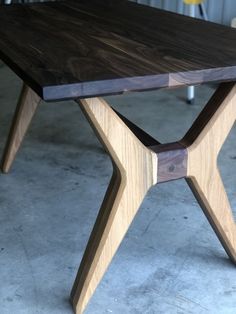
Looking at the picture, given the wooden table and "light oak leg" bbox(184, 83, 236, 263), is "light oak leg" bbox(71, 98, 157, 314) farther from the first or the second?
"light oak leg" bbox(184, 83, 236, 263)

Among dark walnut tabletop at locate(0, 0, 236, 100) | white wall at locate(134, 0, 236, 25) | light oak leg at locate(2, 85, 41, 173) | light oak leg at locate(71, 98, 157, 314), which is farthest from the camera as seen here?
white wall at locate(134, 0, 236, 25)

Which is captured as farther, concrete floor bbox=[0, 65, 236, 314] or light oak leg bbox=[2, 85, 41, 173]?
light oak leg bbox=[2, 85, 41, 173]

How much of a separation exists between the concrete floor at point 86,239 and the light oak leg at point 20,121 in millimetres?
52

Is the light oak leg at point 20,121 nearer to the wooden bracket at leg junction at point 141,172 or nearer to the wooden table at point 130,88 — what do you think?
the wooden table at point 130,88

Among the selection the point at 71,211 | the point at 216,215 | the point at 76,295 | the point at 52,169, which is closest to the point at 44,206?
the point at 71,211

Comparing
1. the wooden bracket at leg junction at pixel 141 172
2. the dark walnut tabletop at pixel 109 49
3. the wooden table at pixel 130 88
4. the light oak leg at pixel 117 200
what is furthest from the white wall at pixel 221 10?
the light oak leg at pixel 117 200

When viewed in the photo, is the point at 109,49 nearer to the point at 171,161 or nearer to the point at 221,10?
the point at 171,161

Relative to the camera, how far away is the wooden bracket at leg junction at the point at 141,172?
110cm

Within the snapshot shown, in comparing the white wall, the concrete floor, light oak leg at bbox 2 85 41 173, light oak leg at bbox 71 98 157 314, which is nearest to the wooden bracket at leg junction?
light oak leg at bbox 71 98 157 314

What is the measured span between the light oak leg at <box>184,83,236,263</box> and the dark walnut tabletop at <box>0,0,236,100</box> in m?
0.11

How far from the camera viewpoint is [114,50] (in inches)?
47.0

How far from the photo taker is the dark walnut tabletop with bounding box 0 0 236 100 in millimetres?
955

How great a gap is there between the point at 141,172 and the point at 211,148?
0.57ft

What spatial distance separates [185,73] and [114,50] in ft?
A: 0.86
